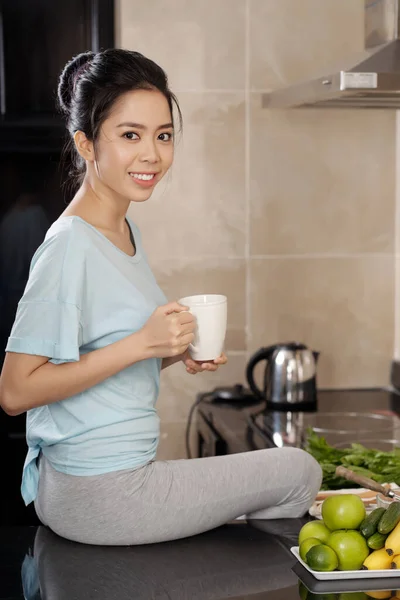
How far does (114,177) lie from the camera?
68.6 inches

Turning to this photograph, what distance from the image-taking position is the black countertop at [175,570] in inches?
59.9

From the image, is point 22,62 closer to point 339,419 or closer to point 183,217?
point 183,217

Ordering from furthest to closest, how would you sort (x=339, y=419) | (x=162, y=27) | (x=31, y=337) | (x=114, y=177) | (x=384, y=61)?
(x=162, y=27) < (x=339, y=419) < (x=384, y=61) < (x=114, y=177) < (x=31, y=337)

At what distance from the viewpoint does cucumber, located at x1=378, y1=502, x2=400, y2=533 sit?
1491 millimetres

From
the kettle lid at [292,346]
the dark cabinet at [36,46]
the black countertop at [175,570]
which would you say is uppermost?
the dark cabinet at [36,46]

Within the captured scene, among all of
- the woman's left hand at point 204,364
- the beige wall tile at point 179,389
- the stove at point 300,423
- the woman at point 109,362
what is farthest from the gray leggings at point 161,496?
the beige wall tile at point 179,389

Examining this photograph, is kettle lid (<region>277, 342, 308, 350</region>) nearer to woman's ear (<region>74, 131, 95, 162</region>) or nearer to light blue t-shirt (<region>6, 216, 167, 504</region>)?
light blue t-shirt (<region>6, 216, 167, 504</region>)

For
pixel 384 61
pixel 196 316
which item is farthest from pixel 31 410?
pixel 384 61

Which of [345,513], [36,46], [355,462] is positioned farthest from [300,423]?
[36,46]

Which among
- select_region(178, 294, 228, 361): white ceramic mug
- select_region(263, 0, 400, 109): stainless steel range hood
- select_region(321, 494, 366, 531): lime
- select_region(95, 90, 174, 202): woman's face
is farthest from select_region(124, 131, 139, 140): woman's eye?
select_region(321, 494, 366, 531): lime

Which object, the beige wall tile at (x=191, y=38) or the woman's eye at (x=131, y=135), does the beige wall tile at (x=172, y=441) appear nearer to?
the beige wall tile at (x=191, y=38)

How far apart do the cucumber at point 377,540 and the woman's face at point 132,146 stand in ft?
2.29

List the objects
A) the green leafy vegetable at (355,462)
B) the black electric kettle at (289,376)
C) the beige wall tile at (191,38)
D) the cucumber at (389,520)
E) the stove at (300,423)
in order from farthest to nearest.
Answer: the beige wall tile at (191,38) < the black electric kettle at (289,376) < the stove at (300,423) < the green leafy vegetable at (355,462) < the cucumber at (389,520)

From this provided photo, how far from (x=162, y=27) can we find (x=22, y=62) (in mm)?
435
